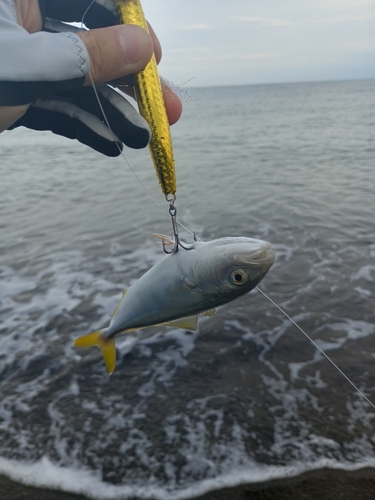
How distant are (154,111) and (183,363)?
3.93 m

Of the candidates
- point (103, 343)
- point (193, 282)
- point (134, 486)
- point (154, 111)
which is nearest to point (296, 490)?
point (134, 486)

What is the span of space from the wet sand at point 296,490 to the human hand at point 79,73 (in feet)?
10.8

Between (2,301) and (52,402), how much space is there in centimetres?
320

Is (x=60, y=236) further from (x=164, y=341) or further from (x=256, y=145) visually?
(x=256, y=145)

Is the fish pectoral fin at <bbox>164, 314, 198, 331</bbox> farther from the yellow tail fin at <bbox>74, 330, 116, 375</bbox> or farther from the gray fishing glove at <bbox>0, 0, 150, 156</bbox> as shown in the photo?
the gray fishing glove at <bbox>0, 0, 150, 156</bbox>

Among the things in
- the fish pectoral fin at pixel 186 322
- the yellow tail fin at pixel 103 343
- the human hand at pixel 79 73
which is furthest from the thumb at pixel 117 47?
the yellow tail fin at pixel 103 343

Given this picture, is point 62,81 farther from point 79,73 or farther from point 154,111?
point 154,111

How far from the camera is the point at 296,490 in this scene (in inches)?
150

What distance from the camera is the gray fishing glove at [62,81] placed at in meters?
2.36

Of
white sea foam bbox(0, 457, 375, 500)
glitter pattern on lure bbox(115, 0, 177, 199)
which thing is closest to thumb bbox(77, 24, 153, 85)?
glitter pattern on lure bbox(115, 0, 177, 199)

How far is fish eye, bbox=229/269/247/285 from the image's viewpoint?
7.38 feet

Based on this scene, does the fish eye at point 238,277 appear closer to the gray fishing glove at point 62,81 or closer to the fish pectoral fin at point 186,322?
the fish pectoral fin at point 186,322

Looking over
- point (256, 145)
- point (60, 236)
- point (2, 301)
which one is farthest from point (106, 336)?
point (256, 145)

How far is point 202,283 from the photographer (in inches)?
93.7
